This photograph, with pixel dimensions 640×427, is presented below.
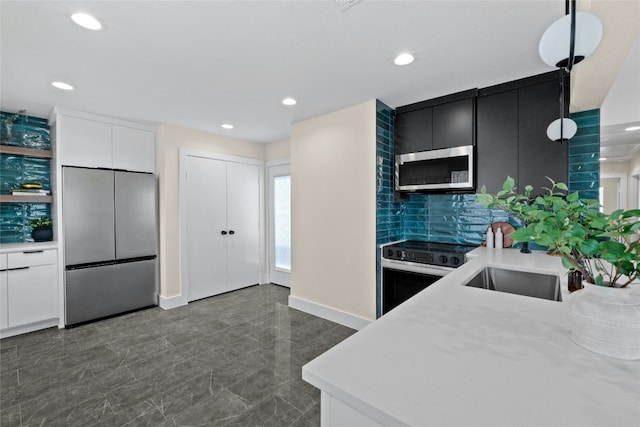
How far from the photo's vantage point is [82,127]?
3307 millimetres

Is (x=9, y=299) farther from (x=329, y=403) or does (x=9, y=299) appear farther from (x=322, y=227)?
(x=329, y=403)

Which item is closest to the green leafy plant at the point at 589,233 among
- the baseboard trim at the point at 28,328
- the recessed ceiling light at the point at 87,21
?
the recessed ceiling light at the point at 87,21

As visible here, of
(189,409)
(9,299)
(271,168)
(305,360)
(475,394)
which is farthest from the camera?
(271,168)

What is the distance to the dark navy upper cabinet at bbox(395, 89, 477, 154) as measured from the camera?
8.87ft

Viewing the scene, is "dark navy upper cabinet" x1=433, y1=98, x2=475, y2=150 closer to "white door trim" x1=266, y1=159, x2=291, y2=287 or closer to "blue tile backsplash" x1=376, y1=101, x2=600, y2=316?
"blue tile backsplash" x1=376, y1=101, x2=600, y2=316

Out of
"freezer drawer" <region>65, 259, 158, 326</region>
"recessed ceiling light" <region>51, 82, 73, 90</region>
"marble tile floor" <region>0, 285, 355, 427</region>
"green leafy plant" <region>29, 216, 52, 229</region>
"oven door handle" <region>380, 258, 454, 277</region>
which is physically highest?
"recessed ceiling light" <region>51, 82, 73, 90</region>

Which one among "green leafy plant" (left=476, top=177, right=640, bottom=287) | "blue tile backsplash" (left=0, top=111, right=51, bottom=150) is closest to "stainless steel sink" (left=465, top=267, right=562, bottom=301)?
"green leafy plant" (left=476, top=177, right=640, bottom=287)

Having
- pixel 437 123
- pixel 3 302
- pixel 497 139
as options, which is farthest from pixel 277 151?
pixel 3 302

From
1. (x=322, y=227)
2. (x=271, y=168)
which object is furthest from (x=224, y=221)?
(x=322, y=227)

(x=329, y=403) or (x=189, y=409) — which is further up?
(x=329, y=403)

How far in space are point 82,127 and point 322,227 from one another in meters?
3.01

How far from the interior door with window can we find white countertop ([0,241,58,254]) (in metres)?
2.81

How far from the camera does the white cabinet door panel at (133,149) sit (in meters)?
3.58

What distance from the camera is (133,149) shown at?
3.71 m
